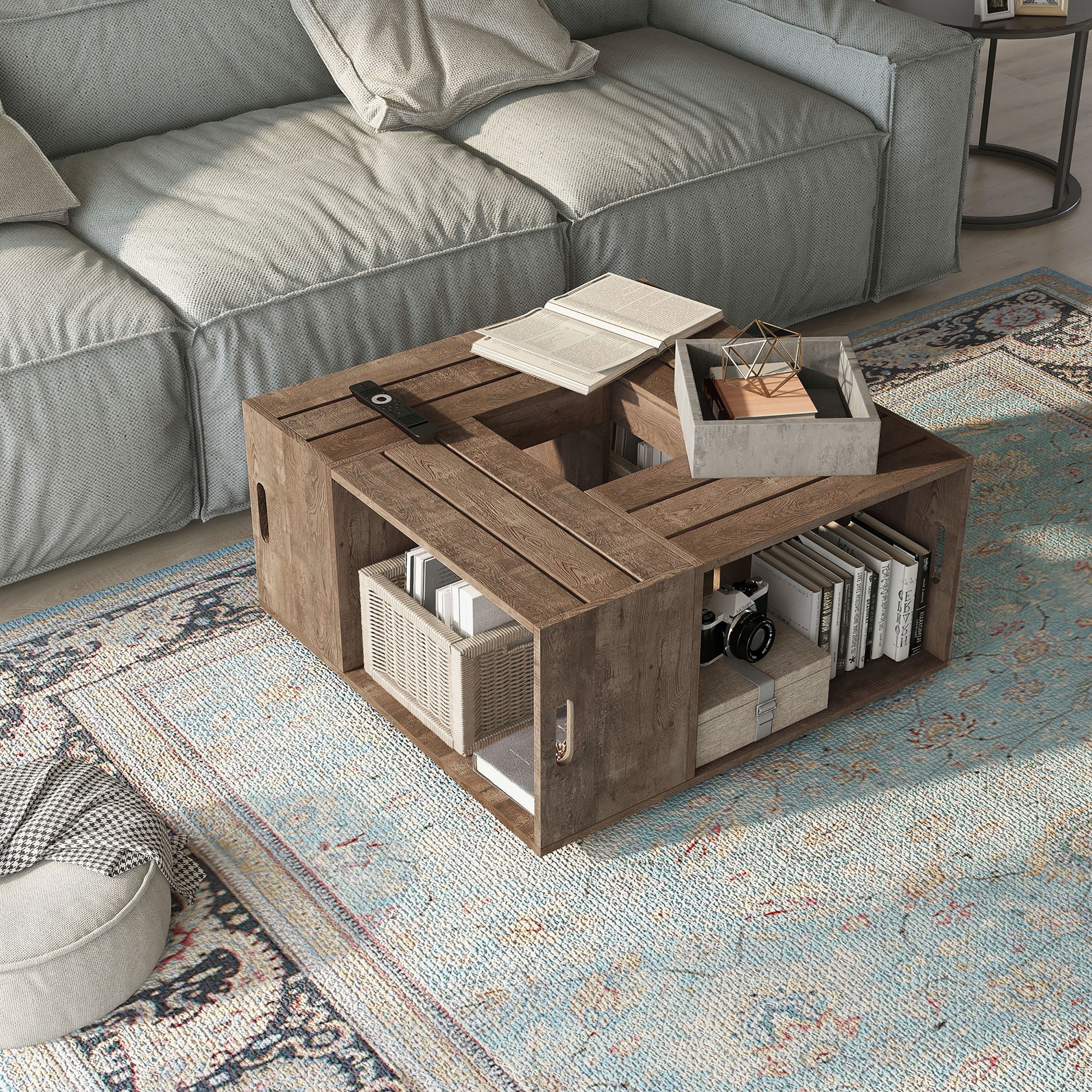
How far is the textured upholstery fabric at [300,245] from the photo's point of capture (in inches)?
91.4

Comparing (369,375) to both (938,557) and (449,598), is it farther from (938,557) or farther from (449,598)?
(938,557)

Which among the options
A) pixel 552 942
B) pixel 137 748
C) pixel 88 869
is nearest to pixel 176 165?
pixel 137 748

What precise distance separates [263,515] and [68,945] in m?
0.76

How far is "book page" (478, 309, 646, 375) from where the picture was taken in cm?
203

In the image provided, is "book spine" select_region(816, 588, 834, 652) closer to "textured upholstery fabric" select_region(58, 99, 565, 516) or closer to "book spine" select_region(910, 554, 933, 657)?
"book spine" select_region(910, 554, 933, 657)

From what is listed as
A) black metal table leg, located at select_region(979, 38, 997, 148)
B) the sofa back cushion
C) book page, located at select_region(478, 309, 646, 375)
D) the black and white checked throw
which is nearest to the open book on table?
book page, located at select_region(478, 309, 646, 375)

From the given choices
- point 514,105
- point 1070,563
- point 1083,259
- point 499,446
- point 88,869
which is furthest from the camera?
point 1083,259

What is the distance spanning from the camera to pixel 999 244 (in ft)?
11.1

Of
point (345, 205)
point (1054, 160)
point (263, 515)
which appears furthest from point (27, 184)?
point (1054, 160)

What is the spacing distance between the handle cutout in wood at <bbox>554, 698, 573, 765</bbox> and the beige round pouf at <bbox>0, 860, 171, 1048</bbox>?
486 mm

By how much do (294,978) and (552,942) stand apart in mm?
301

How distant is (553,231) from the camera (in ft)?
8.43

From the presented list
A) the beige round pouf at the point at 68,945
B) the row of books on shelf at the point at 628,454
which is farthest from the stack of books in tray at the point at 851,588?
the beige round pouf at the point at 68,945

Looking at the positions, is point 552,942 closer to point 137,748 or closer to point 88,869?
point 88,869
